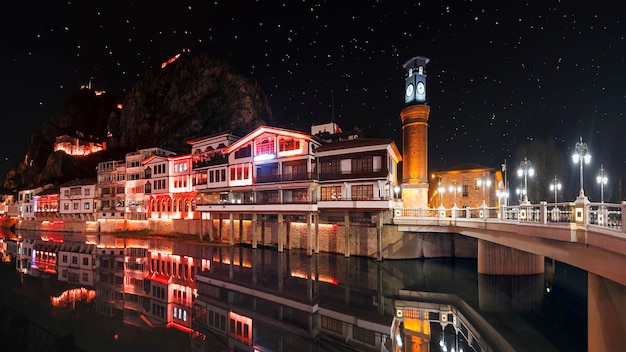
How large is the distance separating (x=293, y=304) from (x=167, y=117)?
7436cm

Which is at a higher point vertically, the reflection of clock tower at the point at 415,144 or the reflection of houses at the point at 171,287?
the reflection of clock tower at the point at 415,144

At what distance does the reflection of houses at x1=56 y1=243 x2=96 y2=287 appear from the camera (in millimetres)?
26844

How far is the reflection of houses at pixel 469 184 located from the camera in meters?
39.3

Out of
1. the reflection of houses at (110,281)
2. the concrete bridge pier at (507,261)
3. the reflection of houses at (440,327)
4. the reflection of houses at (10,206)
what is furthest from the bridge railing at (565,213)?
the reflection of houses at (10,206)

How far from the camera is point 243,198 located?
137ft

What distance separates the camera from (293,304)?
1948 cm

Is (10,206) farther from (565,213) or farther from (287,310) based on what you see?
(565,213)

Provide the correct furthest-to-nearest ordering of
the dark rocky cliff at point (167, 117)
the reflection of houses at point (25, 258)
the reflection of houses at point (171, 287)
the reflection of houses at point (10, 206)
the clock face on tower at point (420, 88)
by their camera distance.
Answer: the reflection of houses at point (10, 206), the dark rocky cliff at point (167, 117), the clock face on tower at point (420, 88), the reflection of houses at point (25, 258), the reflection of houses at point (171, 287)

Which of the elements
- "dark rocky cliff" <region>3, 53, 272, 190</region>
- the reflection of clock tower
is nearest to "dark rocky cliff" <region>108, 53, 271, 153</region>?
"dark rocky cliff" <region>3, 53, 272, 190</region>

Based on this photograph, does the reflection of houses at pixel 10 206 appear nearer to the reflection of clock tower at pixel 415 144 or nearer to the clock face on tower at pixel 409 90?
the reflection of clock tower at pixel 415 144

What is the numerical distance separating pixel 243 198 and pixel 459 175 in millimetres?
29440

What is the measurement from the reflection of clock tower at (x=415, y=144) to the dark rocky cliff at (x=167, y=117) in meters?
43.8

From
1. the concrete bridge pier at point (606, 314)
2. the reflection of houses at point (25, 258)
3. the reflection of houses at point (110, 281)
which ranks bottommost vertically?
the reflection of houses at point (25, 258)

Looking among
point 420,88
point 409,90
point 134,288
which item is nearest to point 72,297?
point 134,288
